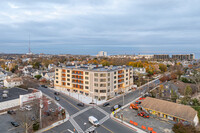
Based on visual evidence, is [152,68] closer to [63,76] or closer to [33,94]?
[63,76]

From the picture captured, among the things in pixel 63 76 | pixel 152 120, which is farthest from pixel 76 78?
pixel 152 120

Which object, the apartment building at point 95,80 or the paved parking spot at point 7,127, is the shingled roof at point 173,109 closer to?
the apartment building at point 95,80

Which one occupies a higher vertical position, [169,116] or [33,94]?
[33,94]

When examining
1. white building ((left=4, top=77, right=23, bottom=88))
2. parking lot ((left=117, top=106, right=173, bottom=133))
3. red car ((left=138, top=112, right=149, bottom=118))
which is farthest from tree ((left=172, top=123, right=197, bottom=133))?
white building ((left=4, top=77, right=23, bottom=88))

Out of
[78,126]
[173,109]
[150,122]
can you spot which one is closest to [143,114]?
[150,122]

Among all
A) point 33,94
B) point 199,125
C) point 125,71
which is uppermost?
point 125,71

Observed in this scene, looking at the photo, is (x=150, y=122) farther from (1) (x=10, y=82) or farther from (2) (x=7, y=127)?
(1) (x=10, y=82)

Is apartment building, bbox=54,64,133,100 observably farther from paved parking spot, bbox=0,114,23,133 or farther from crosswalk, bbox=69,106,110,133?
paved parking spot, bbox=0,114,23,133
